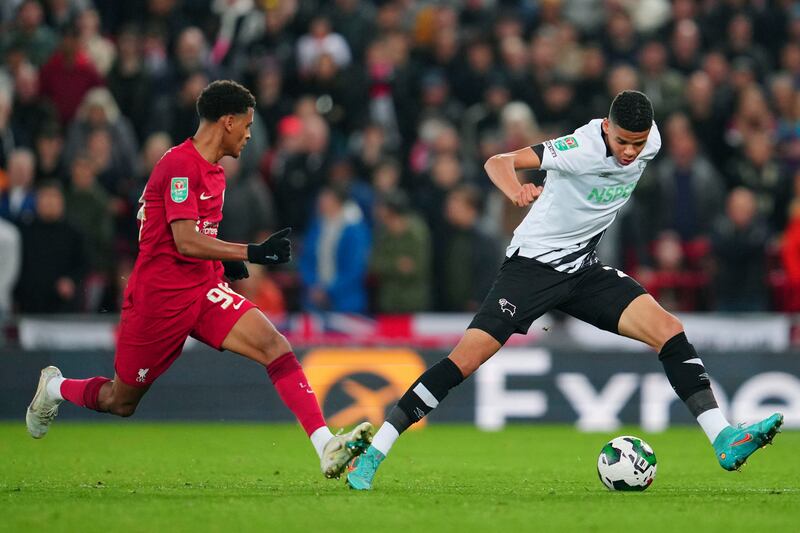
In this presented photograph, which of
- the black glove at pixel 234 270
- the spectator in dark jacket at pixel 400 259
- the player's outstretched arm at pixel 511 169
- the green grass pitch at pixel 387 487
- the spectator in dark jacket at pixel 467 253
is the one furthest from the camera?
the spectator in dark jacket at pixel 467 253

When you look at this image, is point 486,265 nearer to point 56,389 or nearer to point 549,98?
point 549,98

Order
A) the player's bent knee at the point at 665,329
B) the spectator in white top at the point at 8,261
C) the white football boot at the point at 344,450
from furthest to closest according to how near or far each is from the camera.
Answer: the spectator in white top at the point at 8,261, the player's bent knee at the point at 665,329, the white football boot at the point at 344,450

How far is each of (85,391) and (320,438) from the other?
5.71 ft

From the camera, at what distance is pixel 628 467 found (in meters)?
8.77

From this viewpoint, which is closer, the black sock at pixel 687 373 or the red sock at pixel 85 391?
the black sock at pixel 687 373

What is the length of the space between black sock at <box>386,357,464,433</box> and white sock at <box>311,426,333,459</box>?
1.28 feet

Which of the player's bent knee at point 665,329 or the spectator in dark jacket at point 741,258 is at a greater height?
the player's bent knee at point 665,329

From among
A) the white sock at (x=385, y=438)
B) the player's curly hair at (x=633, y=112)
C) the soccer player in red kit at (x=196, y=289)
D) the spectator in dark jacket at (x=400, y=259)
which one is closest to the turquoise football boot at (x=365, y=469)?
the white sock at (x=385, y=438)

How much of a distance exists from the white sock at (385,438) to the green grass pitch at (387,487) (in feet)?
0.87

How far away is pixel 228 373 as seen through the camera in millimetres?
15023

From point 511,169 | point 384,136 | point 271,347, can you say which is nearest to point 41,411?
point 271,347

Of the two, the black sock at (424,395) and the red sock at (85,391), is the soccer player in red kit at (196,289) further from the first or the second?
the black sock at (424,395)

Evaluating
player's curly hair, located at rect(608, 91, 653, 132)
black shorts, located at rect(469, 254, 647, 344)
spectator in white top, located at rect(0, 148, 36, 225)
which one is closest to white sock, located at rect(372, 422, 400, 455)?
black shorts, located at rect(469, 254, 647, 344)

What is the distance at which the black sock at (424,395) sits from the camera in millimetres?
8703
